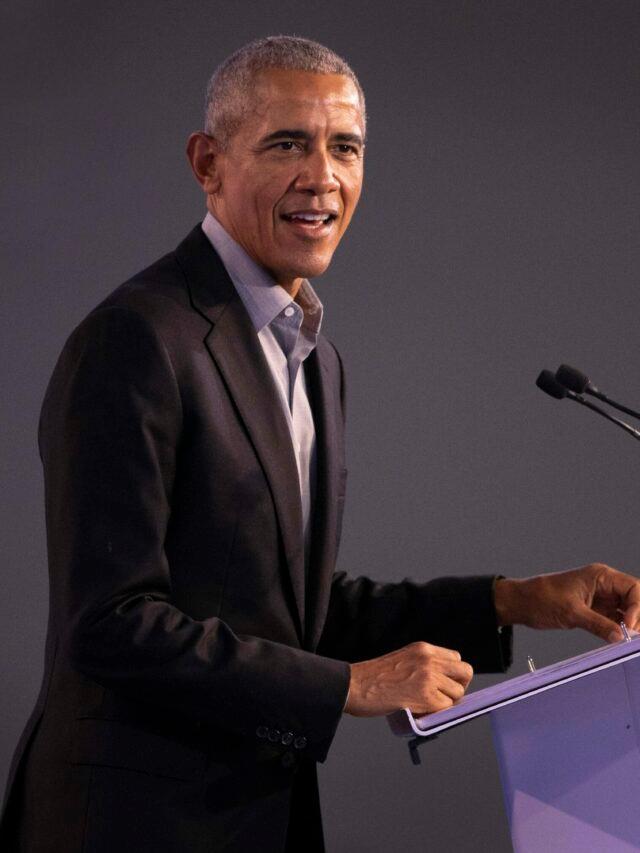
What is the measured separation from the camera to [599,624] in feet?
5.93

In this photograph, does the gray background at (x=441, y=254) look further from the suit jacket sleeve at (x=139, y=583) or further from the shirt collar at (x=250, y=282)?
the suit jacket sleeve at (x=139, y=583)

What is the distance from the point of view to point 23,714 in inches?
128

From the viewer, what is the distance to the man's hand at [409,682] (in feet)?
4.88

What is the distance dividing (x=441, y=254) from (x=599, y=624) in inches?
74.6

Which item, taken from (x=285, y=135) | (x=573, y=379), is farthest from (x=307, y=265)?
(x=573, y=379)

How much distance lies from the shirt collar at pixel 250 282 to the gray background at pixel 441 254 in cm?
157

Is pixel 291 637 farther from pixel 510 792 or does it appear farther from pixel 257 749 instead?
pixel 510 792

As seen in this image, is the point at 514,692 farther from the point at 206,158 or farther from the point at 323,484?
the point at 206,158

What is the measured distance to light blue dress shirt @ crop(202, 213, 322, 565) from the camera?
176 centimetres

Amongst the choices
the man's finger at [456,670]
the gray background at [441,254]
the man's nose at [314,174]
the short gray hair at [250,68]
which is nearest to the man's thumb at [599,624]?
the man's finger at [456,670]

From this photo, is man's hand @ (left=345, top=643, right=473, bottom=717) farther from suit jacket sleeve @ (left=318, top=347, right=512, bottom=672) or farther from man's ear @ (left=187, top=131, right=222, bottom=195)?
man's ear @ (left=187, top=131, right=222, bottom=195)

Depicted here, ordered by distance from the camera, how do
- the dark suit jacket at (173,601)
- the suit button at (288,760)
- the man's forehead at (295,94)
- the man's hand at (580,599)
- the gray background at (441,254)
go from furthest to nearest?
the gray background at (441,254)
the man's hand at (580,599)
the man's forehead at (295,94)
the suit button at (288,760)
the dark suit jacket at (173,601)

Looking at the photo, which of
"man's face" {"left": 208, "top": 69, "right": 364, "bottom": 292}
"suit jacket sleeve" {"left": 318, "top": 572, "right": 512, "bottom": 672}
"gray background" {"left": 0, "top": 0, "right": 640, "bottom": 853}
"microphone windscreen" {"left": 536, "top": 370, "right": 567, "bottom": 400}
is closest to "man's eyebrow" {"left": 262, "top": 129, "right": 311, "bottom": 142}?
"man's face" {"left": 208, "top": 69, "right": 364, "bottom": 292}

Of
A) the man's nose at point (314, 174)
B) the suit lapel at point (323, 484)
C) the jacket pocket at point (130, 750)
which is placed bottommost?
the jacket pocket at point (130, 750)
